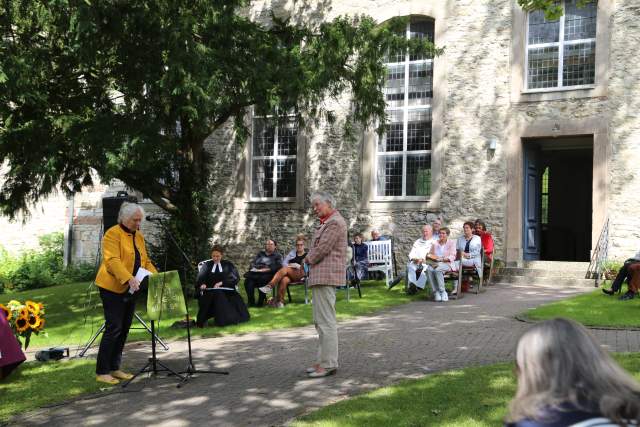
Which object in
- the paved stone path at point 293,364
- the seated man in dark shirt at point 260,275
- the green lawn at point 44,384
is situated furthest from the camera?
the seated man in dark shirt at point 260,275

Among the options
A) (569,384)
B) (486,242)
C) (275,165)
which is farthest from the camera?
(275,165)

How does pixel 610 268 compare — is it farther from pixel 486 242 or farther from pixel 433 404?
pixel 433 404

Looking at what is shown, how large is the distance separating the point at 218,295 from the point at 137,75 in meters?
3.86

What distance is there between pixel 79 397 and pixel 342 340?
3.39 metres

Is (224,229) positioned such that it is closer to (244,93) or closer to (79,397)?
(244,93)

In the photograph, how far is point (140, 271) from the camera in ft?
22.8

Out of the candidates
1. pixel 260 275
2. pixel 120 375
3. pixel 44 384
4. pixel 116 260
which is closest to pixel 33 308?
pixel 44 384

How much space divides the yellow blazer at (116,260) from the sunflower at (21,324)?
1.52 meters

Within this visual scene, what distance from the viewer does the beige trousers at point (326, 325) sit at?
6863mm

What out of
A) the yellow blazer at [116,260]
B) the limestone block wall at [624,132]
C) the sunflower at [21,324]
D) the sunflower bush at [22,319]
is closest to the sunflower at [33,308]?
the sunflower bush at [22,319]

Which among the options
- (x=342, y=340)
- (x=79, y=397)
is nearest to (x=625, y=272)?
(x=342, y=340)

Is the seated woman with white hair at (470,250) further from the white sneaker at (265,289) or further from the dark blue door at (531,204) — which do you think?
the white sneaker at (265,289)

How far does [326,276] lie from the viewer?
272 inches

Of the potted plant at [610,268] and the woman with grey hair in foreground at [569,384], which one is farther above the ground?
the woman with grey hair in foreground at [569,384]
